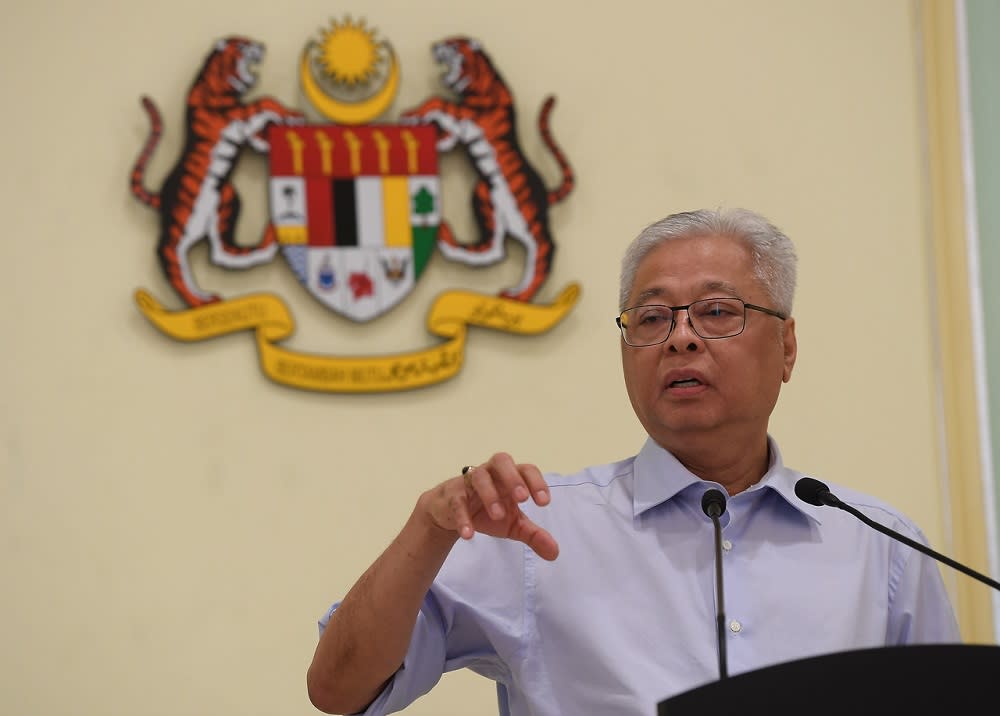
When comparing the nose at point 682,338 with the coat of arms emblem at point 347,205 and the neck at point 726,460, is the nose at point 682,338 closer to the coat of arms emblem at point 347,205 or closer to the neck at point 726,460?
the neck at point 726,460

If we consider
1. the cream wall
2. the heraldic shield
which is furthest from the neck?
the heraldic shield

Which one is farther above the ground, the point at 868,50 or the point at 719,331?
the point at 868,50

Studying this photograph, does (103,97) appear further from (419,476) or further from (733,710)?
(733,710)

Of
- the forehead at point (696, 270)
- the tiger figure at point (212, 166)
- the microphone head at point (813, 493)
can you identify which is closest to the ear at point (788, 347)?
the forehead at point (696, 270)

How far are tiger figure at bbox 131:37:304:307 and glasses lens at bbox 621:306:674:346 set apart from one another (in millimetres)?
1334

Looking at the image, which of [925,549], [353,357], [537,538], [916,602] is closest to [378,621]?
[537,538]

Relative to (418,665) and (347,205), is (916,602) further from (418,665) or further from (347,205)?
(347,205)

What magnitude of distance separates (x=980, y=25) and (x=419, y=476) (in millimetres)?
1996

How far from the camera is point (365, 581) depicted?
1.36 m

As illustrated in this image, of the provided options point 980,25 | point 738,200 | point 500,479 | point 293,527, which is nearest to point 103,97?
point 293,527

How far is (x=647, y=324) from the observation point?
1.63 m

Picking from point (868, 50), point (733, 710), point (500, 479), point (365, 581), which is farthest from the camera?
point (868, 50)

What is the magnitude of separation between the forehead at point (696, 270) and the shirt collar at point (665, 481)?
0.24m

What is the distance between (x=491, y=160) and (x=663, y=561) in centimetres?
155
